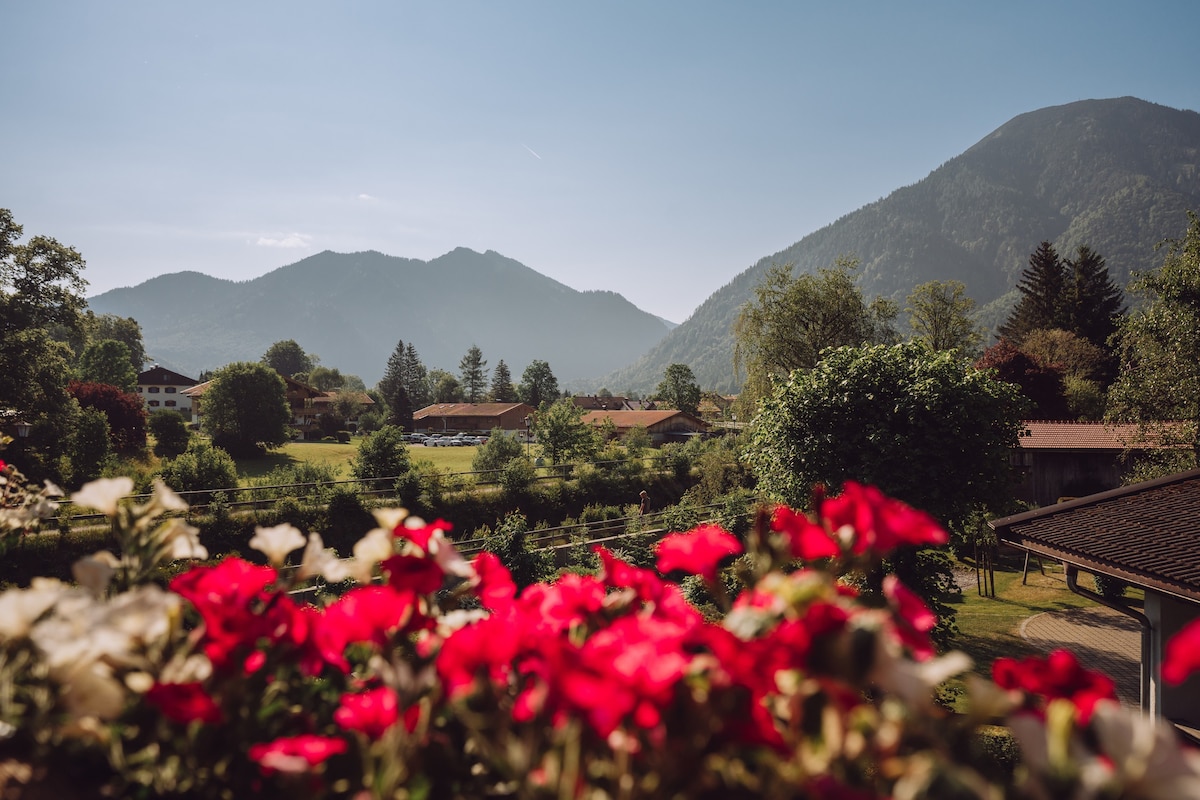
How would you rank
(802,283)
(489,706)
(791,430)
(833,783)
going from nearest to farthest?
(833,783) < (489,706) < (791,430) < (802,283)

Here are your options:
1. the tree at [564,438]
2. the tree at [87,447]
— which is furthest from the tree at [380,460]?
the tree at [564,438]

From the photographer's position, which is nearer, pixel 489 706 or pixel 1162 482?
pixel 489 706

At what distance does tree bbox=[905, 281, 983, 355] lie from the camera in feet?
110

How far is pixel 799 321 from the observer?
25.1m

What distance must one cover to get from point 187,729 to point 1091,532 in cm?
776

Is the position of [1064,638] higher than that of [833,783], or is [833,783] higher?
[833,783]

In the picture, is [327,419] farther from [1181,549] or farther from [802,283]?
[1181,549]

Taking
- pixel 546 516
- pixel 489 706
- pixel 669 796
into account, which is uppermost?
pixel 489 706

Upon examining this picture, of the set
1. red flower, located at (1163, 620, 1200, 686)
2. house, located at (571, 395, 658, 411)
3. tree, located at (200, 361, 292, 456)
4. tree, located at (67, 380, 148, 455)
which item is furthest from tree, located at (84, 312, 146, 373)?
red flower, located at (1163, 620, 1200, 686)

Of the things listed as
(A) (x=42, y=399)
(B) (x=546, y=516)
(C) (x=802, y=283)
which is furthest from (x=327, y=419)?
(C) (x=802, y=283)

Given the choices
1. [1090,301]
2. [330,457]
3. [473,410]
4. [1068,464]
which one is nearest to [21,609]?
[1068,464]

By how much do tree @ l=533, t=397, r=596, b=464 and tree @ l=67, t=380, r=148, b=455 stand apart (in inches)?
888

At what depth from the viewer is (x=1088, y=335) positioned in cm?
3834

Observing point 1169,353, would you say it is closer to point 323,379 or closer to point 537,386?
point 537,386
